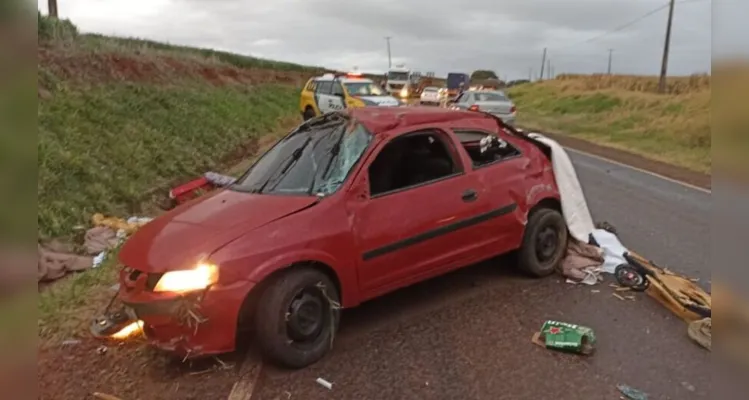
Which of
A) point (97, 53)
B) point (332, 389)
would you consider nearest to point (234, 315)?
point (332, 389)

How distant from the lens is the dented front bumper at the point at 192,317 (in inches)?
160

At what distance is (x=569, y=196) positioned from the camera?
6.49 meters

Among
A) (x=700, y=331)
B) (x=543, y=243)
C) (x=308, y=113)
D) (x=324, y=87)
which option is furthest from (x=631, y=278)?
(x=308, y=113)

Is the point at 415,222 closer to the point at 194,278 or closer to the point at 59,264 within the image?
the point at 194,278

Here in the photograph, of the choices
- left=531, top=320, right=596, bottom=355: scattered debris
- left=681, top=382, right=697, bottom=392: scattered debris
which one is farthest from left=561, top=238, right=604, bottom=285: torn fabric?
left=681, top=382, right=697, bottom=392: scattered debris

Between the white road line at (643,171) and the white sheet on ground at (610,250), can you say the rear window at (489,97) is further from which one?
the white sheet on ground at (610,250)

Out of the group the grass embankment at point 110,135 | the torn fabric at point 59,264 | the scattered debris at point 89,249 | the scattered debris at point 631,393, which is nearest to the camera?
the scattered debris at point 631,393

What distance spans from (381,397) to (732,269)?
3.30 meters

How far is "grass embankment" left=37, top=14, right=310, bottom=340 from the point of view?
21.9 feet

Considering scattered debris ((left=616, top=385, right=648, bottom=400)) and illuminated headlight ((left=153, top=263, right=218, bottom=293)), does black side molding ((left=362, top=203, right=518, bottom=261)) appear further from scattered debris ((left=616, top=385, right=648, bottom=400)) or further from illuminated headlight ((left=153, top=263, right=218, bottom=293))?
scattered debris ((left=616, top=385, right=648, bottom=400))

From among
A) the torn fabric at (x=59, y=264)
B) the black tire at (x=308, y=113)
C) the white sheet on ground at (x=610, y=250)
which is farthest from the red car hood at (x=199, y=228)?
the black tire at (x=308, y=113)

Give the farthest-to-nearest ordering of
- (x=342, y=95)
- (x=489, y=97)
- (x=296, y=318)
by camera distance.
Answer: (x=489, y=97), (x=342, y=95), (x=296, y=318)

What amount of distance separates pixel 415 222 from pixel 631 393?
6.57 ft

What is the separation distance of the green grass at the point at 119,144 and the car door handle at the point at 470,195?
409cm
